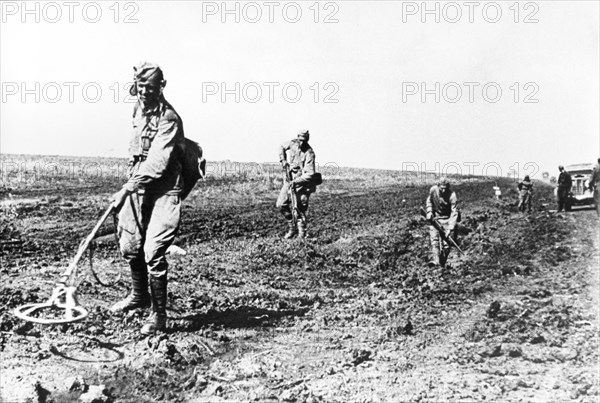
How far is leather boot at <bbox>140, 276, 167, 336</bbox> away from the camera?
15.9ft

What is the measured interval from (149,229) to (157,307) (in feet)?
1.95

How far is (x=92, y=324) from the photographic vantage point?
16.5ft

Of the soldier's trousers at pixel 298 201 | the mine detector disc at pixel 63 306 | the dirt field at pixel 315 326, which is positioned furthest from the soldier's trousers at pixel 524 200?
the mine detector disc at pixel 63 306

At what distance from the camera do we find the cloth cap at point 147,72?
16.1ft

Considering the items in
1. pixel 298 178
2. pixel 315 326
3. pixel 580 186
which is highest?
pixel 298 178

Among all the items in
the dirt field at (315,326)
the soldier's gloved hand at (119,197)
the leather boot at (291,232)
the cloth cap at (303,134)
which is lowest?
the dirt field at (315,326)

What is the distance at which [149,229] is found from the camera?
492 cm

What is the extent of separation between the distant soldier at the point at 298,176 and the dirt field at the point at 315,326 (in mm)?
401

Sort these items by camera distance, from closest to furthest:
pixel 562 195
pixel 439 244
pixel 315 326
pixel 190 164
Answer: pixel 190 164 < pixel 315 326 < pixel 439 244 < pixel 562 195

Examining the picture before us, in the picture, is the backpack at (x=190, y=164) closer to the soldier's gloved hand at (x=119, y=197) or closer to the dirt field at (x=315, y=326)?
the soldier's gloved hand at (x=119, y=197)

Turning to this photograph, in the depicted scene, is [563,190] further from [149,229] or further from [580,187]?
[149,229]

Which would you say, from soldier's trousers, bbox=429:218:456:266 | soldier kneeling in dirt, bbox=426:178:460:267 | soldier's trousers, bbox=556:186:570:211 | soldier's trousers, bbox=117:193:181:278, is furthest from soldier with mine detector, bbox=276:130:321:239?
soldier's trousers, bbox=556:186:570:211

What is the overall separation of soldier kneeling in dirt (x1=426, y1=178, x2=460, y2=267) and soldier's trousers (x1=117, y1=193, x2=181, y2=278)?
4555 mm

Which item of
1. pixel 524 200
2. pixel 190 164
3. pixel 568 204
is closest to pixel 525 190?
pixel 524 200
